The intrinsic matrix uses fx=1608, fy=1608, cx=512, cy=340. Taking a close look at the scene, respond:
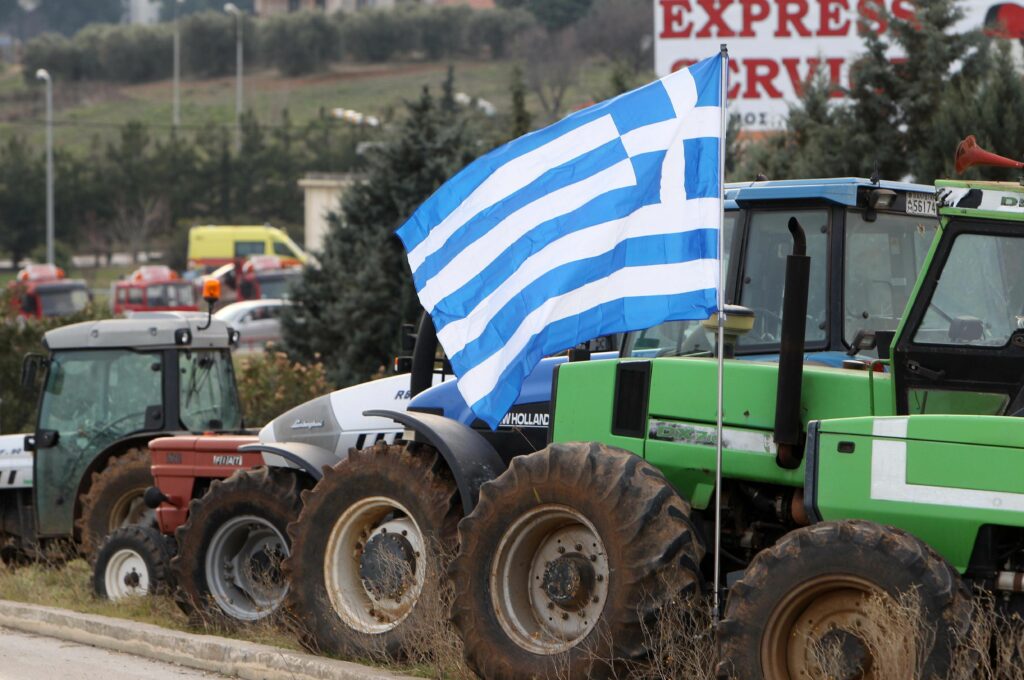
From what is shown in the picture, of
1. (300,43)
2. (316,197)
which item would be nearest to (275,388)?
(316,197)

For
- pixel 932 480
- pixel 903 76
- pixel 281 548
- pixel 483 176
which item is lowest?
pixel 281 548

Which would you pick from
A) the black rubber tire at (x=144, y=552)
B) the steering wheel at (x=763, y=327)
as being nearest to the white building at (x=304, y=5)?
the black rubber tire at (x=144, y=552)

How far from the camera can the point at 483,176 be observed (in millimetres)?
8844

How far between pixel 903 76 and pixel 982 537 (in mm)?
15881

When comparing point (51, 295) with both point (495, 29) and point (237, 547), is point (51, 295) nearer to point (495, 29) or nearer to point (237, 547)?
point (237, 547)

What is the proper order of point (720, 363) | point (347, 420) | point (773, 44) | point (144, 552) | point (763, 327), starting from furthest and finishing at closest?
point (773, 44), point (144, 552), point (347, 420), point (763, 327), point (720, 363)

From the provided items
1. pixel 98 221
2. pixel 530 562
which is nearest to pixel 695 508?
pixel 530 562

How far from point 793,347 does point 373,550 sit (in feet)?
10.8

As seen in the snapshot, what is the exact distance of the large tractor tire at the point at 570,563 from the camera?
7.70 metres

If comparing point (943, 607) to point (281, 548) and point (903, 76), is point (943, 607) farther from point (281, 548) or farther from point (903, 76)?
point (903, 76)

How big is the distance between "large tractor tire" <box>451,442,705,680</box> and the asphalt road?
7.64 ft

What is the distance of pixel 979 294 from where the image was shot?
730cm

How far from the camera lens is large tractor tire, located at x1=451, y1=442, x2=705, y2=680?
7.70m

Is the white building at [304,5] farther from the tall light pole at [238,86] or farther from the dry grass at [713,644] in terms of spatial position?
the dry grass at [713,644]
